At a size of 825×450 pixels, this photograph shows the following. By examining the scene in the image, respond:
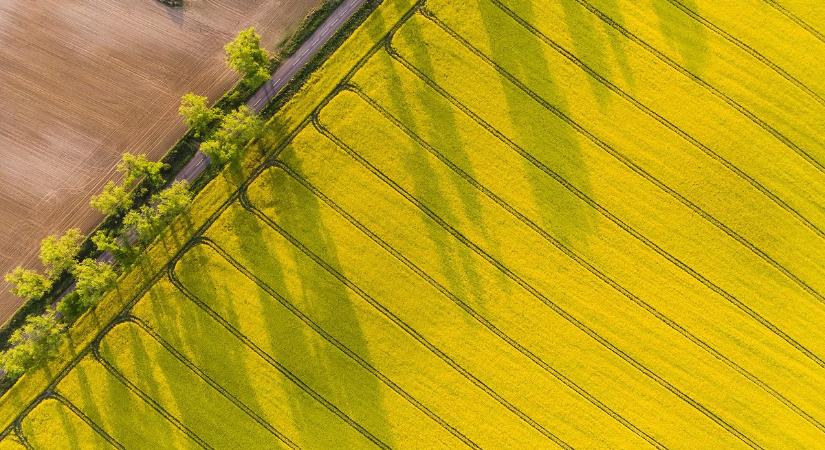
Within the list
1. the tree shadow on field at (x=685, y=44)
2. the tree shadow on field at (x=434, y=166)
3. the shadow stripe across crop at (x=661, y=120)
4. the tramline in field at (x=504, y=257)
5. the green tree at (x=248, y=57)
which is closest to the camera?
the green tree at (x=248, y=57)

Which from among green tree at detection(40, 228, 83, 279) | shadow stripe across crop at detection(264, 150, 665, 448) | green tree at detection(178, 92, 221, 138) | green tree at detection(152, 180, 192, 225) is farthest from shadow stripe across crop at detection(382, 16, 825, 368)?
green tree at detection(40, 228, 83, 279)

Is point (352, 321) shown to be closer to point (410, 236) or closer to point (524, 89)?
point (410, 236)

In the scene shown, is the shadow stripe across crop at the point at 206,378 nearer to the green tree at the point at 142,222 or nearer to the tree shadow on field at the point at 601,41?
the green tree at the point at 142,222

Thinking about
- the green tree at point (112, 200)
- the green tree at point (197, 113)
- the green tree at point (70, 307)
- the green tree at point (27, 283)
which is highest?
the green tree at point (197, 113)

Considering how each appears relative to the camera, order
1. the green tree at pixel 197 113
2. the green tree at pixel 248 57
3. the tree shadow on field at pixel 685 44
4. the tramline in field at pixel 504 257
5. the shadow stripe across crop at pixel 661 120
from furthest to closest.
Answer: the tree shadow on field at pixel 685 44
the shadow stripe across crop at pixel 661 120
the tramline in field at pixel 504 257
the green tree at pixel 197 113
the green tree at pixel 248 57

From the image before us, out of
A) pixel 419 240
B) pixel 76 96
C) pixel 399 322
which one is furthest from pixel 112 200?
pixel 399 322

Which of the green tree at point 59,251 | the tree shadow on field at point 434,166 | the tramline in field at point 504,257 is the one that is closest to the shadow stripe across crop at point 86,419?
the tramline in field at point 504,257

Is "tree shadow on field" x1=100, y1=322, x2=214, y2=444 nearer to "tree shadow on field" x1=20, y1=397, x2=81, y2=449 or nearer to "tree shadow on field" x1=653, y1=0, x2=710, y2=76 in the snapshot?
"tree shadow on field" x1=20, y1=397, x2=81, y2=449
